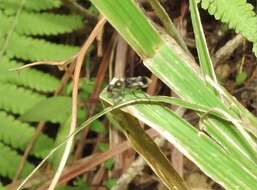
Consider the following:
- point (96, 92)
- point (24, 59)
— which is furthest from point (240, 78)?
point (24, 59)

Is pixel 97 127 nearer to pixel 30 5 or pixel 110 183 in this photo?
pixel 110 183

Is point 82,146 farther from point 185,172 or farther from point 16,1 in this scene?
point 16,1

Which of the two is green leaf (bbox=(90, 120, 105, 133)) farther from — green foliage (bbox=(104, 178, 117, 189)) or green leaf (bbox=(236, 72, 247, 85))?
green leaf (bbox=(236, 72, 247, 85))

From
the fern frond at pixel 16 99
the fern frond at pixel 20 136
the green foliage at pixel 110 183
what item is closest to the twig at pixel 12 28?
the fern frond at pixel 16 99

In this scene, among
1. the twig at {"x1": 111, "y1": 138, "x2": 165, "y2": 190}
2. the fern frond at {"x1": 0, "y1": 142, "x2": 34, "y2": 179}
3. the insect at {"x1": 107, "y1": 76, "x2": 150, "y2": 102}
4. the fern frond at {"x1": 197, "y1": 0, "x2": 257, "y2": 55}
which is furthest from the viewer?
the fern frond at {"x1": 0, "y1": 142, "x2": 34, "y2": 179}

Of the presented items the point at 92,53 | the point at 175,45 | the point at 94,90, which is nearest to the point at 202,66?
the point at 175,45

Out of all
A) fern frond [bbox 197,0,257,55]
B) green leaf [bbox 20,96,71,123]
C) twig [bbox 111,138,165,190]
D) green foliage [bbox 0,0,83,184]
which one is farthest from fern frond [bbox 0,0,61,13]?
fern frond [bbox 197,0,257,55]
